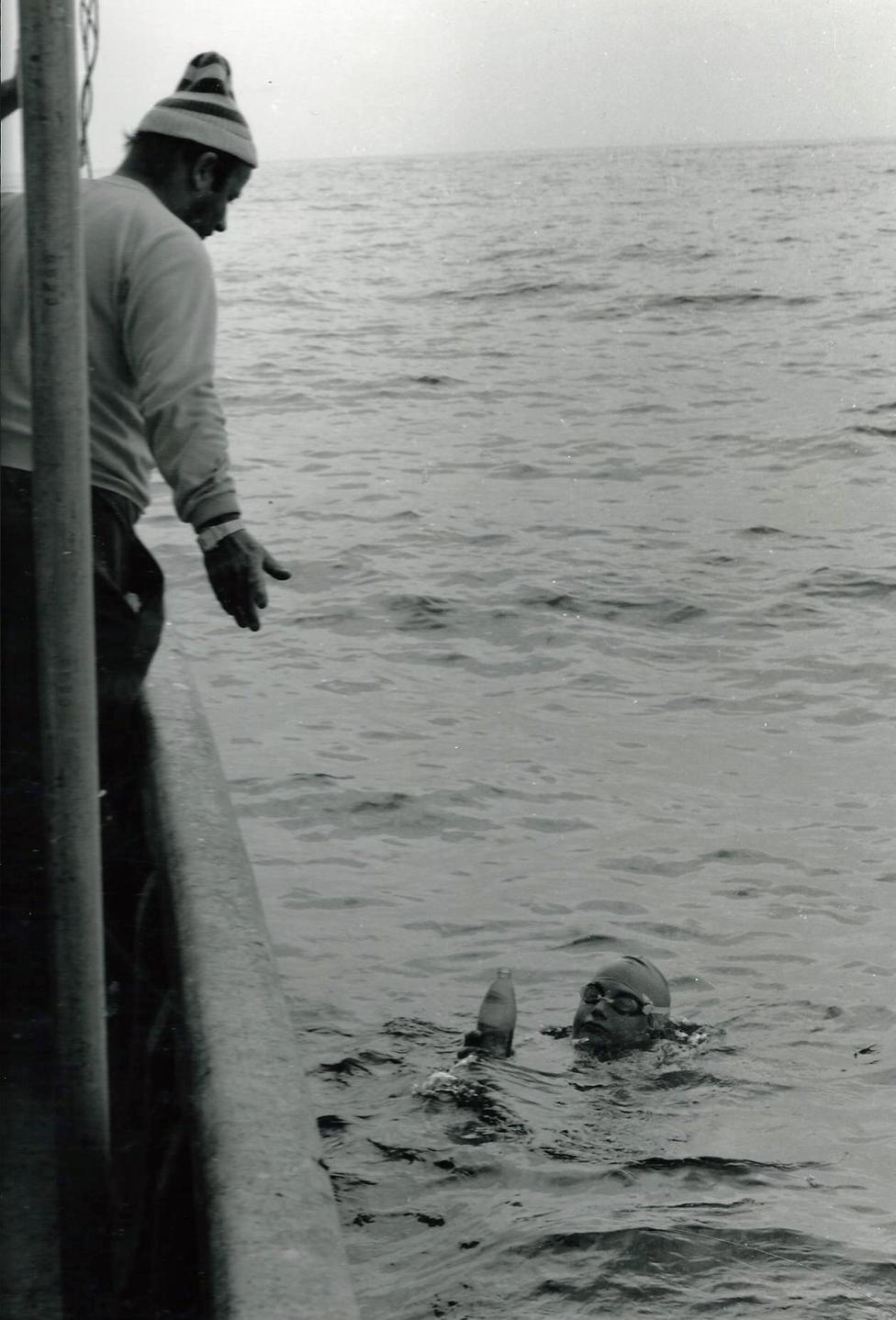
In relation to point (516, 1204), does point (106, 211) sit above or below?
above

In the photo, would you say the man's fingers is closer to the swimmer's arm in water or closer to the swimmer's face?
the swimmer's arm in water

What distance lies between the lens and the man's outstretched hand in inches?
120

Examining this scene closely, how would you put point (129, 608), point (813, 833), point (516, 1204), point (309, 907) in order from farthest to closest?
point (813, 833) < point (309, 907) < point (516, 1204) < point (129, 608)

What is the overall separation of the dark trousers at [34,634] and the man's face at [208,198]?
59cm

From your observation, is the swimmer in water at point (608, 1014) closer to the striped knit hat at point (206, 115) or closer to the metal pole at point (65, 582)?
the striped knit hat at point (206, 115)

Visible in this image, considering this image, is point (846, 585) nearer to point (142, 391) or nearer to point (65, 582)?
point (142, 391)

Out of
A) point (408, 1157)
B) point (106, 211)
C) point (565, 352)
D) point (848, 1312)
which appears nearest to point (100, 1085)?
point (106, 211)

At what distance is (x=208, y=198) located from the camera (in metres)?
3.46

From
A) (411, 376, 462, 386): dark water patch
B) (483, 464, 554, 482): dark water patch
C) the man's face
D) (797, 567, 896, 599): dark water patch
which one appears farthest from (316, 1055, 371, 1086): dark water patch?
(411, 376, 462, 386): dark water patch

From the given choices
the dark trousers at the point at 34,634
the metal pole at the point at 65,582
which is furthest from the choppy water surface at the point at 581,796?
the metal pole at the point at 65,582

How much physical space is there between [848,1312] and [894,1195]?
898mm

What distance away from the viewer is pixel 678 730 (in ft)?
34.5

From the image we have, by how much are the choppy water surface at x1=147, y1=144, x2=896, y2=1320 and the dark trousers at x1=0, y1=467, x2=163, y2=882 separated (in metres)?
2.03

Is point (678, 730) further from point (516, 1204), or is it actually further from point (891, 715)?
point (516, 1204)
